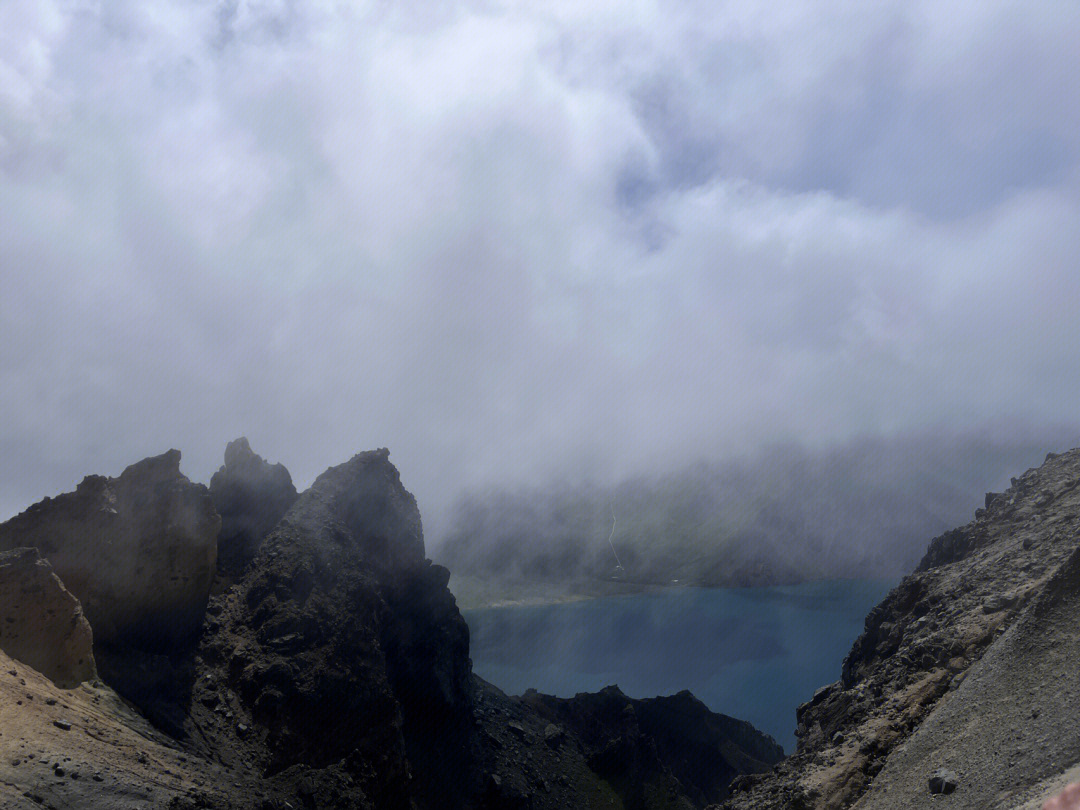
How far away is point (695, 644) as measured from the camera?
452ft

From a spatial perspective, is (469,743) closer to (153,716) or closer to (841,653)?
(153,716)

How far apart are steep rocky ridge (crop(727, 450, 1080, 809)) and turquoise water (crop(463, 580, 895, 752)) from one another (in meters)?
62.7

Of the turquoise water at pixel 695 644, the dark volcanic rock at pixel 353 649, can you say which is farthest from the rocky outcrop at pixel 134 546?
the turquoise water at pixel 695 644

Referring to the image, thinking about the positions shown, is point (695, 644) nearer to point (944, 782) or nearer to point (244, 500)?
point (244, 500)

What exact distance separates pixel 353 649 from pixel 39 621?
23516mm

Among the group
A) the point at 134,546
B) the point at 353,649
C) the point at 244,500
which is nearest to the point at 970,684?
the point at 353,649

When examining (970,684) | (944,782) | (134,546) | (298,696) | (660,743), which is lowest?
(944,782)

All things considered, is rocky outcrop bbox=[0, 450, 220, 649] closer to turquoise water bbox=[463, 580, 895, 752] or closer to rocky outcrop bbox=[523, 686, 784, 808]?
rocky outcrop bbox=[523, 686, 784, 808]

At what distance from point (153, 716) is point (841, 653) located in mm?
112194

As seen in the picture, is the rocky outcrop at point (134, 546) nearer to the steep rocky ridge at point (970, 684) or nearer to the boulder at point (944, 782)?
the steep rocky ridge at point (970, 684)

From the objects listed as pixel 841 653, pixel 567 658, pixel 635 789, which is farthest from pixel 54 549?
pixel 841 653

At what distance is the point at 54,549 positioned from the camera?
3478 centimetres

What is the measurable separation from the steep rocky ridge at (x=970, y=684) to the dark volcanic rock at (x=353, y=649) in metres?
24.4

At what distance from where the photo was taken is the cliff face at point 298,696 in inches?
1002
